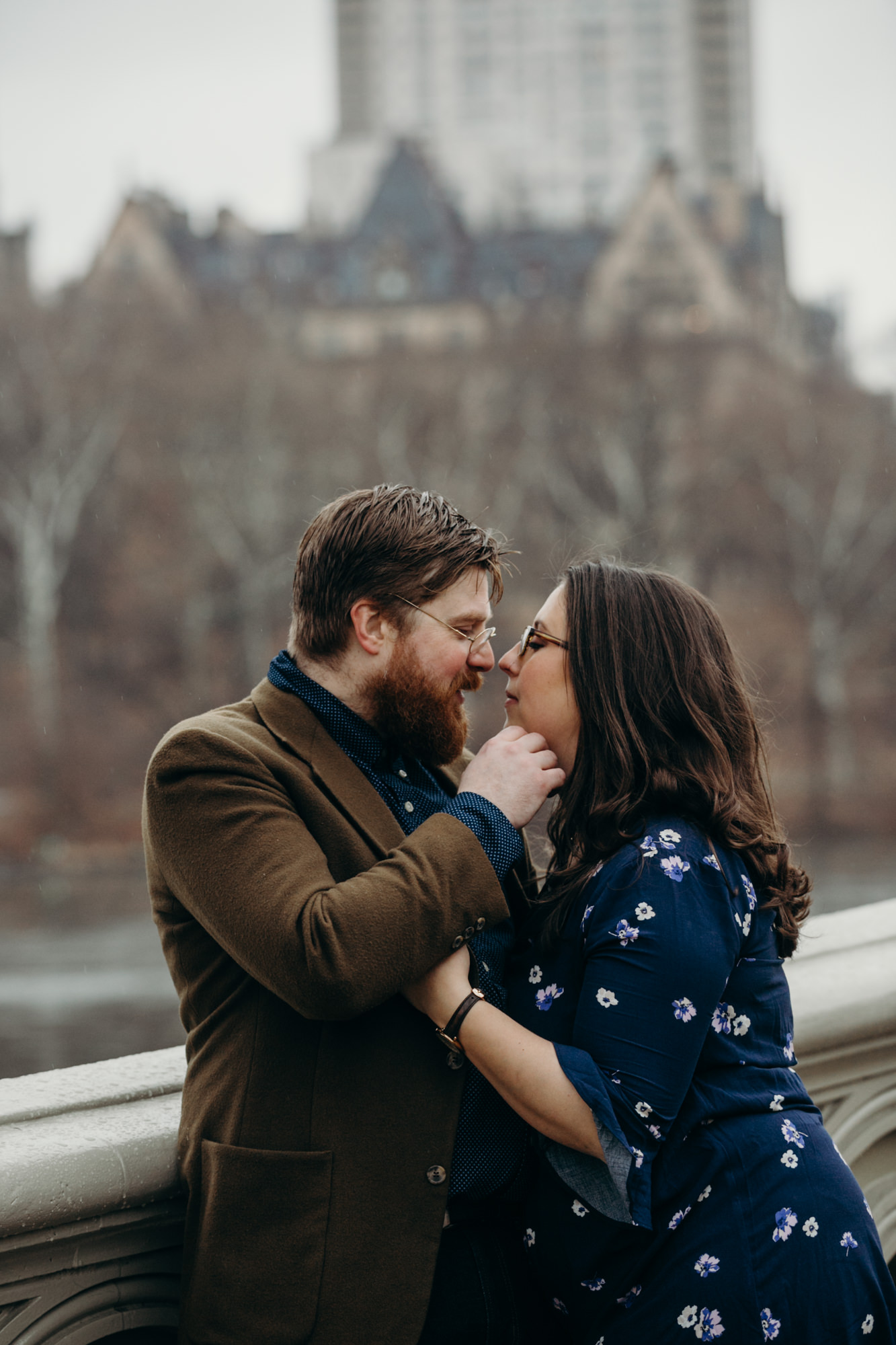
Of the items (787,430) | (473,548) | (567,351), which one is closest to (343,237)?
(567,351)

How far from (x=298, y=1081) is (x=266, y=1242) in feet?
0.73

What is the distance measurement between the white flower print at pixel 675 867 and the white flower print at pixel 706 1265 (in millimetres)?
514

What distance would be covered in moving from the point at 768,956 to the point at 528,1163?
487 millimetres

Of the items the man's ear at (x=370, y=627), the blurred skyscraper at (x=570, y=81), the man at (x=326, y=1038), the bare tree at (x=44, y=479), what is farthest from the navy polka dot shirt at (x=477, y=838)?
the blurred skyscraper at (x=570, y=81)

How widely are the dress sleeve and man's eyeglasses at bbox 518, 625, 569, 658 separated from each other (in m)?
0.43

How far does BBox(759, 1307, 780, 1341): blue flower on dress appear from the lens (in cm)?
175

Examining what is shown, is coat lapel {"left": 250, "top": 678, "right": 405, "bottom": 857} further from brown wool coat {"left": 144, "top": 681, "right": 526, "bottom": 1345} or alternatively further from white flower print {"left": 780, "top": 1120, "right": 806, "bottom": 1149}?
white flower print {"left": 780, "top": 1120, "right": 806, "bottom": 1149}

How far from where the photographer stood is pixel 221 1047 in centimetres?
189

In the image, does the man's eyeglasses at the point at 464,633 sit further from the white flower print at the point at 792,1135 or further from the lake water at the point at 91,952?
the lake water at the point at 91,952

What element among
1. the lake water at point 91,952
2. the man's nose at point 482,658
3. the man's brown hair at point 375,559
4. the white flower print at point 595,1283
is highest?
the man's brown hair at point 375,559

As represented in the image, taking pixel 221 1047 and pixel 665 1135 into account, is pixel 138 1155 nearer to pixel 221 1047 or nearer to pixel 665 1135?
pixel 221 1047

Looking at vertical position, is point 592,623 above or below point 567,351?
below

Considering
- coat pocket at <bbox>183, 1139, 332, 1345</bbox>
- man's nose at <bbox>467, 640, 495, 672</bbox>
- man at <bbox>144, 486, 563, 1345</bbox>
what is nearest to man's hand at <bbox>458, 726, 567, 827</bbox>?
man at <bbox>144, 486, 563, 1345</bbox>

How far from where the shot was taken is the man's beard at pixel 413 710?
2.15m
